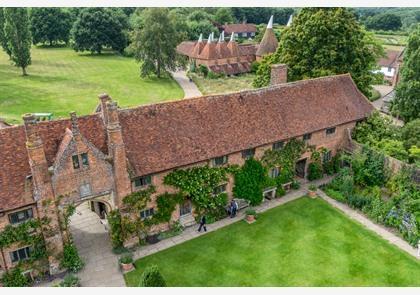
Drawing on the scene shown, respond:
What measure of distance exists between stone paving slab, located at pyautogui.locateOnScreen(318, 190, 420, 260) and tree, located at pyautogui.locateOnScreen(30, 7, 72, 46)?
10867 cm

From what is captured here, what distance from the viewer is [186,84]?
79250mm

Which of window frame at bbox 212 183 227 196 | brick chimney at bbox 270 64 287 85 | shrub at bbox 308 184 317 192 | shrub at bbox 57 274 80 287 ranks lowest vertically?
shrub at bbox 57 274 80 287

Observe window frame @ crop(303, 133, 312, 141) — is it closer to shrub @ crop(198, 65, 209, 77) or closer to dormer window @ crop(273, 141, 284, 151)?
dormer window @ crop(273, 141, 284, 151)

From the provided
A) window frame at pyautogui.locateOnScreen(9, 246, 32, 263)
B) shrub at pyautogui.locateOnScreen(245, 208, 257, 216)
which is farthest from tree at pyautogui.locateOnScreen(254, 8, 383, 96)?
window frame at pyautogui.locateOnScreen(9, 246, 32, 263)

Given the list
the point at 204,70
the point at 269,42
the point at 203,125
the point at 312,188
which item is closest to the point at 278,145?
the point at 312,188

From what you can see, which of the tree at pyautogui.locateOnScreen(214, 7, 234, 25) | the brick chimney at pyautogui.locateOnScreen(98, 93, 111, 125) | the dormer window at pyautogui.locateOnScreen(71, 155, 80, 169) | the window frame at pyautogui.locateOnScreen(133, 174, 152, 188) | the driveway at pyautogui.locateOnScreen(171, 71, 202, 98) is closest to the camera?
the dormer window at pyautogui.locateOnScreen(71, 155, 80, 169)

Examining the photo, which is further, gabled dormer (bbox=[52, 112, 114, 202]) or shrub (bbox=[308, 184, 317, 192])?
shrub (bbox=[308, 184, 317, 192])

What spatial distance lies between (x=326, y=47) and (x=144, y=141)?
25.1 m

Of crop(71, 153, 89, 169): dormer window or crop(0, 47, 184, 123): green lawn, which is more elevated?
crop(71, 153, 89, 169): dormer window

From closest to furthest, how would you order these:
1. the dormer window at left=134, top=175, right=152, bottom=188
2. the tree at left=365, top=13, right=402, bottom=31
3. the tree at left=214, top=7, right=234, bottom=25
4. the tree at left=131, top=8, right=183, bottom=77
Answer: the dormer window at left=134, top=175, right=152, bottom=188
the tree at left=131, top=8, right=183, bottom=77
the tree at left=214, top=7, right=234, bottom=25
the tree at left=365, top=13, right=402, bottom=31

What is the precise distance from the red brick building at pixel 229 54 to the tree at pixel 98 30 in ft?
91.8

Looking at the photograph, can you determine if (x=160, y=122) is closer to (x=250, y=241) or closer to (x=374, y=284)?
(x=250, y=241)

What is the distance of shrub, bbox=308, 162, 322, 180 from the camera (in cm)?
3594

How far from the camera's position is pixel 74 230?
29844 mm
